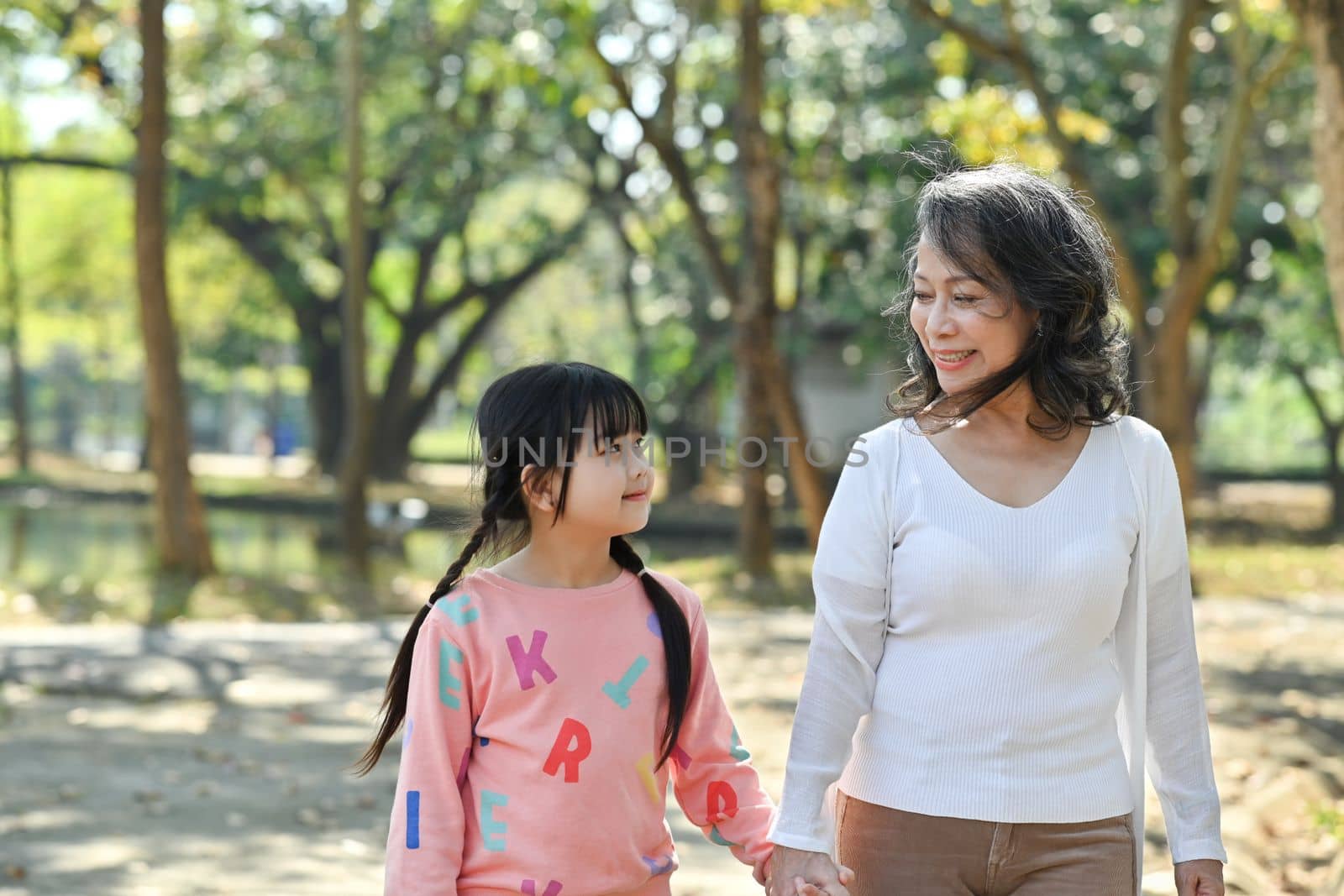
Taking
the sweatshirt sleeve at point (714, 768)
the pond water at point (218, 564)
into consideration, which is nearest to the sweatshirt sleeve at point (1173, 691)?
the sweatshirt sleeve at point (714, 768)

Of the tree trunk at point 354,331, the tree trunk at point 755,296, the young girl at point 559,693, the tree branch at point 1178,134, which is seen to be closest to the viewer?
the young girl at point 559,693

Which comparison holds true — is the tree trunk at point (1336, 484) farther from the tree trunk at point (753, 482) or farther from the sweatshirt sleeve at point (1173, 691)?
the sweatshirt sleeve at point (1173, 691)

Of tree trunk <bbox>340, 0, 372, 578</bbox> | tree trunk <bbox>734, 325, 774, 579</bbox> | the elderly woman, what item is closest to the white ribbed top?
the elderly woman

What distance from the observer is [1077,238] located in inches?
97.9

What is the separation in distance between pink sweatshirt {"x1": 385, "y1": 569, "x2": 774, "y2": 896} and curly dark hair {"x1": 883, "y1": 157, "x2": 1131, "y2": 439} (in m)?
0.64

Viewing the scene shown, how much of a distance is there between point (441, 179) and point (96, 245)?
18.4 metres

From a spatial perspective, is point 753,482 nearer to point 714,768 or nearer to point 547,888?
point 714,768

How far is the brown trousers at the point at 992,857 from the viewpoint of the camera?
2340mm

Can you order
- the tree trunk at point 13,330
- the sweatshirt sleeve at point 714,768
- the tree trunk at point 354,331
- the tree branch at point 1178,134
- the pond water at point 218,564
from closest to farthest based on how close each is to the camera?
the sweatshirt sleeve at point 714,768 → the pond water at point 218,564 → the tree branch at point 1178,134 → the tree trunk at point 354,331 → the tree trunk at point 13,330

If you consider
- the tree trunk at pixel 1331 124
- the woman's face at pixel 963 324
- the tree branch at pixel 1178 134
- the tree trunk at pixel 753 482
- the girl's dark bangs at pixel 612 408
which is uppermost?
the tree branch at pixel 1178 134

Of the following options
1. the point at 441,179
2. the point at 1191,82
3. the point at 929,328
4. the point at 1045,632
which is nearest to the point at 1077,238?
the point at 929,328

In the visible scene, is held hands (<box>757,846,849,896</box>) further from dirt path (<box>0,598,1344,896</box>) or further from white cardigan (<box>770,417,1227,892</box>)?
dirt path (<box>0,598,1344,896</box>)

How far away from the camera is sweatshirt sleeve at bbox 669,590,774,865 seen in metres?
2.67

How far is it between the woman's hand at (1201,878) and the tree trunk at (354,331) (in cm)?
1095
